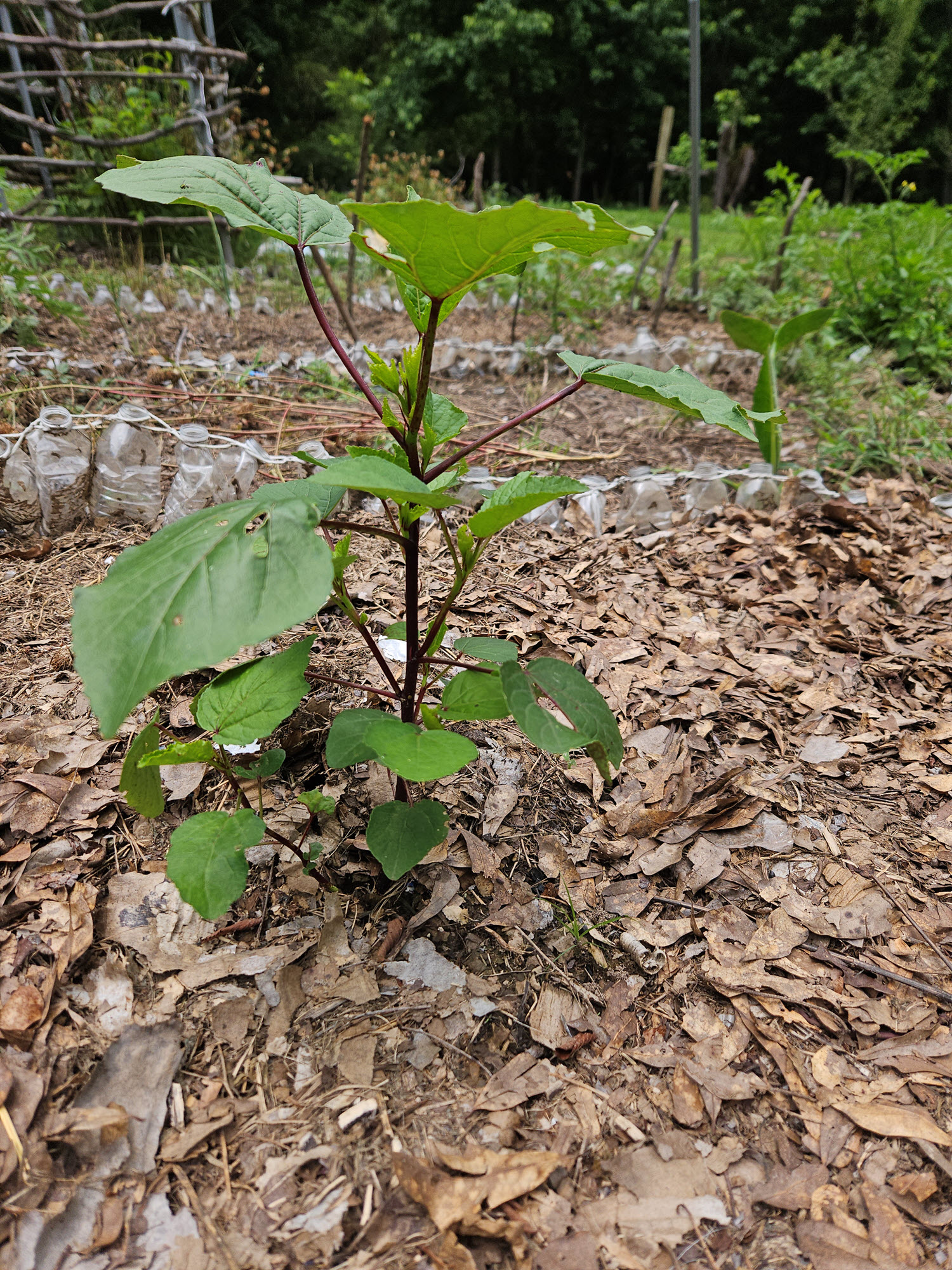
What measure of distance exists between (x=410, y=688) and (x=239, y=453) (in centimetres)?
129

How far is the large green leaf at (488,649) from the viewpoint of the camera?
951 mm

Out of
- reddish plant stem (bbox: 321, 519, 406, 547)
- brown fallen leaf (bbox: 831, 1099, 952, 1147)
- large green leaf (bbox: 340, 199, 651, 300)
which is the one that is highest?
large green leaf (bbox: 340, 199, 651, 300)

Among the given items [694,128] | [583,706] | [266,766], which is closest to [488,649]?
[583,706]

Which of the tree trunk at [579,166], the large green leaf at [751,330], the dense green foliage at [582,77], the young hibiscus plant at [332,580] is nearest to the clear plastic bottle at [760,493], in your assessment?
the large green leaf at [751,330]

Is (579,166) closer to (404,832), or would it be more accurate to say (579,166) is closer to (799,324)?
(799,324)

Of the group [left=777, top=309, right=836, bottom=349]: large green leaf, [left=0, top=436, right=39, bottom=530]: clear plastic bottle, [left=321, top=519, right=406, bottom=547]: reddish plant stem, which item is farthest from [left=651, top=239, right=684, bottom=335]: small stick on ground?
[left=321, top=519, right=406, bottom=547]: reddish plant stem

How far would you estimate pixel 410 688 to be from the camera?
101 centimetres

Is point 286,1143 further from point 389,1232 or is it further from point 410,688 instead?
point 410,688

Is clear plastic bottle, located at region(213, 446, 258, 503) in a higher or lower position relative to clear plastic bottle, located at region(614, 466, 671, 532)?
higher

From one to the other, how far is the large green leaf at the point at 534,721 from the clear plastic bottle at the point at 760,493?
1.88 m

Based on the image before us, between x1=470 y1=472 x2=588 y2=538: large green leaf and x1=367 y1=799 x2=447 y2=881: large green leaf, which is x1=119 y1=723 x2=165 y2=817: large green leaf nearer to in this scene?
x1=367 y1=799 x2=447 y2=881: large green leaf

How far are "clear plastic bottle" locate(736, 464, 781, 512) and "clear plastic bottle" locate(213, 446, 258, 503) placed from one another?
5.48ft

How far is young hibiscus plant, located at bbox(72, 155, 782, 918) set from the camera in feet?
2.17

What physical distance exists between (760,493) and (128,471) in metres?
2.05
